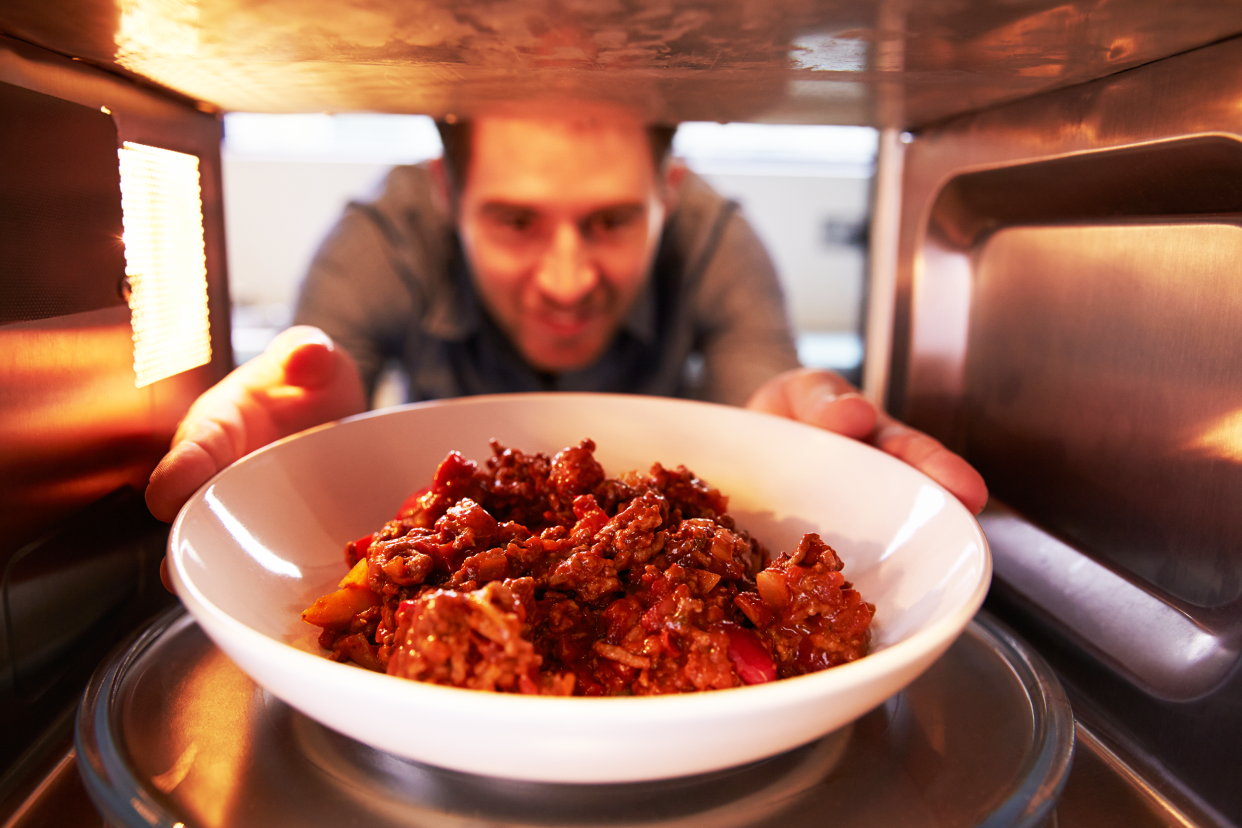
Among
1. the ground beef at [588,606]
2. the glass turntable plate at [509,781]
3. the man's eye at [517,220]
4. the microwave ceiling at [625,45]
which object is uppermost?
the microwave ceiling at [625,45]

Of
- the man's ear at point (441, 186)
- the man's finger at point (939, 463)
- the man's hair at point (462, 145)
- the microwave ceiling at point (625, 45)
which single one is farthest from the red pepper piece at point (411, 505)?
the man's ear at point (441, 186)

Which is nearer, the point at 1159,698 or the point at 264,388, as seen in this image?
the point at 1159,698

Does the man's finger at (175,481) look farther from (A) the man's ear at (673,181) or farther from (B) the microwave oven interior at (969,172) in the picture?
(A) the man's ear at (673,181)

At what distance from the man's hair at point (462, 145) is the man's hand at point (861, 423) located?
75 centimetres

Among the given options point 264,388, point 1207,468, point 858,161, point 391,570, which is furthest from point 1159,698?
point 858,161

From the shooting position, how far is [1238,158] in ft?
2.02

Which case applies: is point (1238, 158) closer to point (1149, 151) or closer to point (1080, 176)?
point (1149, 151)

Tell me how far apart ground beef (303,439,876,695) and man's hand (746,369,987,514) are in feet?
0.70

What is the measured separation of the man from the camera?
100 cm

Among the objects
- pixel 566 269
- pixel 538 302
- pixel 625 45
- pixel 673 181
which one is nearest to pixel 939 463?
pixel 625 45

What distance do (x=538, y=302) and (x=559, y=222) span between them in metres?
0.25

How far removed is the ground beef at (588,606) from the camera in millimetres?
555

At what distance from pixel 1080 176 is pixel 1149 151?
12cm

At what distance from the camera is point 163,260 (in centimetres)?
87
